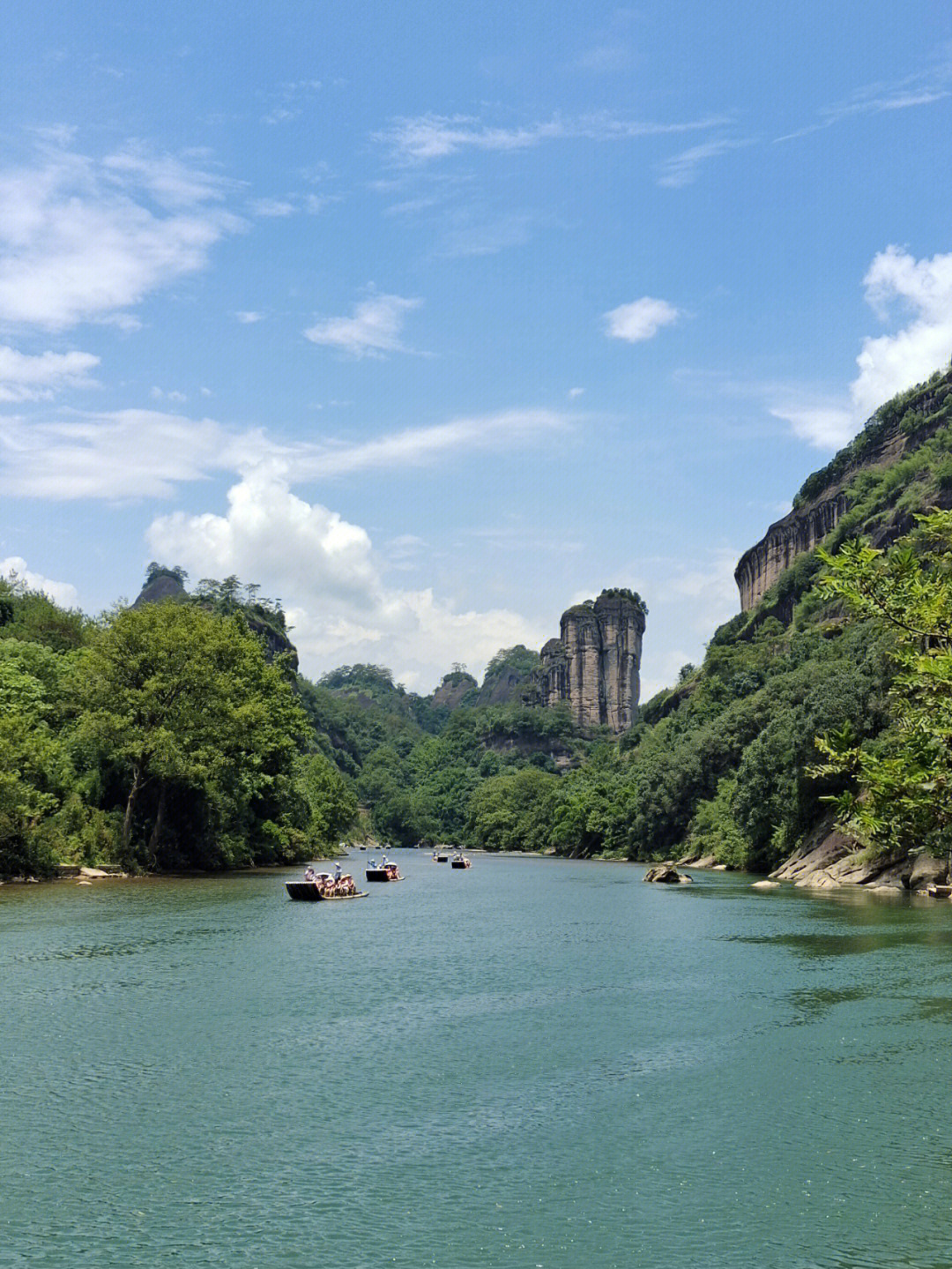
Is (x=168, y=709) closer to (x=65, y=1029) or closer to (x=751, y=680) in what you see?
(x=65, y=1029)

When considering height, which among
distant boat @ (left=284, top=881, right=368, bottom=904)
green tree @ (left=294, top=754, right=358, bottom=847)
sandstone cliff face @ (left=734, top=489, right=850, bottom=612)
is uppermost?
sandstone cliff face @ (left=734, top=489, right=850, bottom=612)

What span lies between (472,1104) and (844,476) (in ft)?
535

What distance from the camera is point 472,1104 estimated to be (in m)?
18.9

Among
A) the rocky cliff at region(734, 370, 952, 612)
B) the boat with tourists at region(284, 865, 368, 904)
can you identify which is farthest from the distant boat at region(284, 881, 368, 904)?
the rocky cliff at region(734, 370, 952, 612)

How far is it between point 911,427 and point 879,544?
3319 cm

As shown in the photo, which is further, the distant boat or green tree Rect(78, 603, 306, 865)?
green tree Rect(78, 603, 306, 865)

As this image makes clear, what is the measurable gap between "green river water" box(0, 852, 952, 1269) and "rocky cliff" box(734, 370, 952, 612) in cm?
11325

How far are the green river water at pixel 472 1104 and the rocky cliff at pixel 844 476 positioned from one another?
11325cm

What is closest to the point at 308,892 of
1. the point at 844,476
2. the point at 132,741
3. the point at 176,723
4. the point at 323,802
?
the point at 132,741

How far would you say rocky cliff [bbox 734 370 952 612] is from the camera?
156750 mm

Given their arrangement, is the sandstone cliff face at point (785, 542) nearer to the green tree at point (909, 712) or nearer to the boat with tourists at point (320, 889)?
the boat with tourists at point (320, 889)

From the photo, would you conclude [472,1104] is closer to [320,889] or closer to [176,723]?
[320,889]

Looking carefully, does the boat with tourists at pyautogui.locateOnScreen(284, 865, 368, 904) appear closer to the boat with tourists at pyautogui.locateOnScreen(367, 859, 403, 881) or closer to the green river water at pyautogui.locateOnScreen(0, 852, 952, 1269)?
the boat with tourists at pyautogui.locateOnScreen(367, 859, 403, 881)

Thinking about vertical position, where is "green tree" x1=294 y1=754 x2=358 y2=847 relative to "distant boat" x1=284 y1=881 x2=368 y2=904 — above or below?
above
